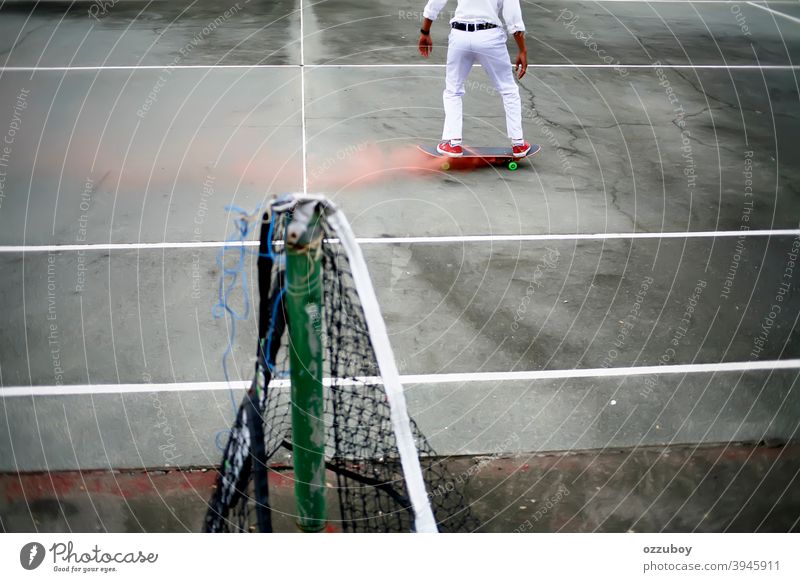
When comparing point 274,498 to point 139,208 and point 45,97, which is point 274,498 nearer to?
point 139,208

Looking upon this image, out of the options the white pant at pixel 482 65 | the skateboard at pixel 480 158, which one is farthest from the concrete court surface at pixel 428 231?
the white pant at pixel 482 65

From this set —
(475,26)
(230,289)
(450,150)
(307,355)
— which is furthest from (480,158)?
(307,355)

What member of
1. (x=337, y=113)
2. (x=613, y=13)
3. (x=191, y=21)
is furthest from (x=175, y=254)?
(x=613, y=13)

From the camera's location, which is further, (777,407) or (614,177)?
(614,177)

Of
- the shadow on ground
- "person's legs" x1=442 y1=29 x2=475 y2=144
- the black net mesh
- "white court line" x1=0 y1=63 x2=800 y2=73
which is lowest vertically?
the shadow on ground

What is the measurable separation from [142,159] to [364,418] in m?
4.02

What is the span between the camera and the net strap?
2.38 m

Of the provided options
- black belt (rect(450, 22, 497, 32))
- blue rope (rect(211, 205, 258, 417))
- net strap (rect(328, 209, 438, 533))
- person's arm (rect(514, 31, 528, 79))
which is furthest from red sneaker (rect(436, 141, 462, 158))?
net strap (rect(328, 209, 438, 533))

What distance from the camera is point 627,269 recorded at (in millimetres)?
5379

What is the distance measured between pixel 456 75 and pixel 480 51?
30cm

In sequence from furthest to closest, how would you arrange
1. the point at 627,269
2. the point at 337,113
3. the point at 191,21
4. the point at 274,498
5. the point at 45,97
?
the point at 191,21 → the point at 45,97 → the point at 337,113 → the point at 627,269 → the point at 274,498

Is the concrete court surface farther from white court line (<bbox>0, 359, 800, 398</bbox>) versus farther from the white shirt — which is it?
the white shirt

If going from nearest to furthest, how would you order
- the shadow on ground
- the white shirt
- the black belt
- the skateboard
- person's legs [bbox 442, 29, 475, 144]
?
1. the shadow on ground
2. the white shirt
3. the black belt
4. person's legs [bbox 442, 29, 475, 144]
5. the skateboard

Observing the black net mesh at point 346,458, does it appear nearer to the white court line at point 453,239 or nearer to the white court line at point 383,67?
the white court line at point 453,239
